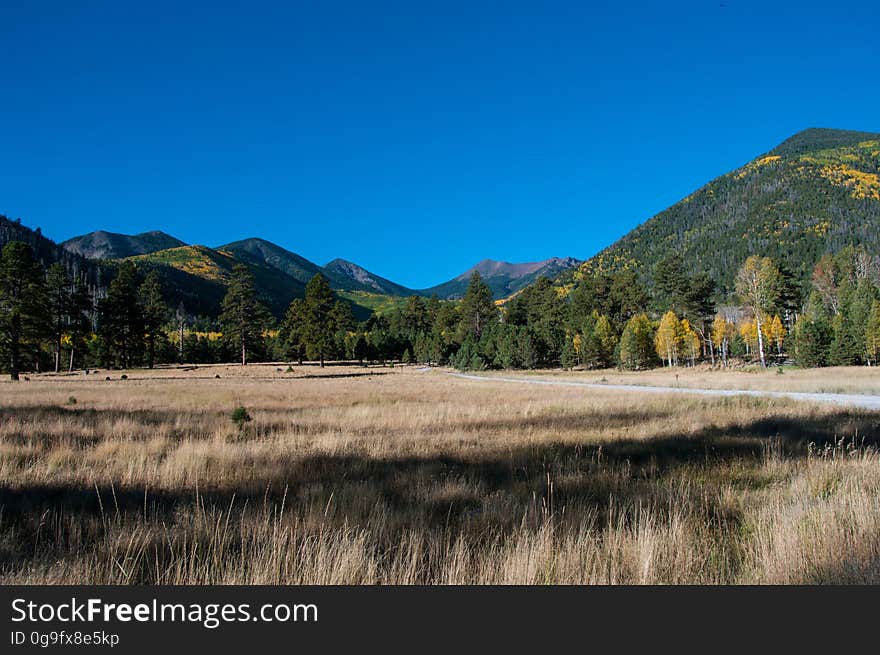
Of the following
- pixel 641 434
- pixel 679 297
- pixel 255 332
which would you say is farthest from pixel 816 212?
pixel 641 434

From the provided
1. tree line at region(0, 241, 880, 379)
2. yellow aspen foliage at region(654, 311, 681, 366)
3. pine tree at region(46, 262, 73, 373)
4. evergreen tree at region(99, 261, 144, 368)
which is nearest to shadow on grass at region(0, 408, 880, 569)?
tree line at region(0, 241, 880, 379)

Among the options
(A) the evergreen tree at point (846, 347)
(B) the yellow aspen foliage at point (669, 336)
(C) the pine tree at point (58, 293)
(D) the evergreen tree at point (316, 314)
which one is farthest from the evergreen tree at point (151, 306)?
(A) the evergreen tree at point (846, 347)

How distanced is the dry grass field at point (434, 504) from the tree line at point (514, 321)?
41.5 m

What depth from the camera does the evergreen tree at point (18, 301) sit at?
3597cm

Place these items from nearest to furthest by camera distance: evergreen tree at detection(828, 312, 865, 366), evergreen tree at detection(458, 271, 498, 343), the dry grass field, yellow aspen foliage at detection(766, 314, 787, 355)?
the dry grass field, evergreen tree at detection(828, 312, 865, 366), yellow aspen foliage at detection(766, 314, 787, 355), evergreen tree at detection(458, 271, 498, 343)

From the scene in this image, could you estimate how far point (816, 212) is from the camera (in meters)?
183

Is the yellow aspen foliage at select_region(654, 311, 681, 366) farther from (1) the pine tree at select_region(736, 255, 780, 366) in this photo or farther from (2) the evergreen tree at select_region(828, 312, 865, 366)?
(2) the evergreen tree at select_region(828, 312, 865, 366)

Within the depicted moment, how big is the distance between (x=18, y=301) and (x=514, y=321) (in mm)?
71363

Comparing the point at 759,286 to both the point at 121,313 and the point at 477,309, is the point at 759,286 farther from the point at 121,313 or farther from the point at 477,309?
the point at 121,313

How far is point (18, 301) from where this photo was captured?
36.3 metres

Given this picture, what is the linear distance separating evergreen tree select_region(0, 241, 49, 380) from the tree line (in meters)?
0.09

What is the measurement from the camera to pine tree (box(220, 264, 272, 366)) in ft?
185

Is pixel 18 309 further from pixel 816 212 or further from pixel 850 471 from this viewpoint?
pixel 816 212

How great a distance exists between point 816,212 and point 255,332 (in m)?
220
